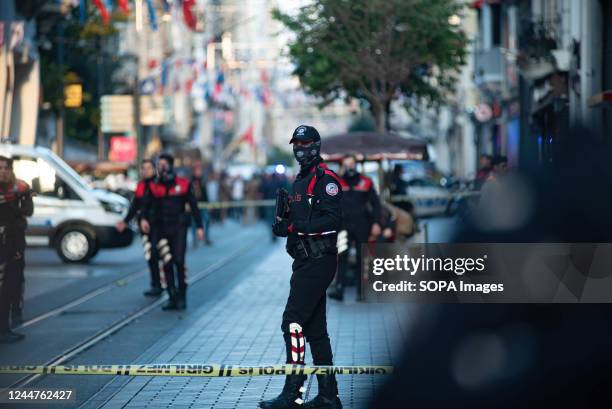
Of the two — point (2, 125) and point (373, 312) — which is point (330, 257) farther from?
point (2, 125)

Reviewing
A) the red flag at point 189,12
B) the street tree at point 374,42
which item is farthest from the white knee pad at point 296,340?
the red flag at point 189,12

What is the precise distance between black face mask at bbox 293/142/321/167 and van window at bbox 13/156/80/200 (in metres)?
15.5

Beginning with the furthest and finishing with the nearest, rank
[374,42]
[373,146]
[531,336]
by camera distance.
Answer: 1. [374,42]
2. [373,146]
3. [531,336]

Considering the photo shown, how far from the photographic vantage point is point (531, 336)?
6875mm

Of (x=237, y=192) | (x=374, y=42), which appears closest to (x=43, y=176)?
(x=374, y=42)

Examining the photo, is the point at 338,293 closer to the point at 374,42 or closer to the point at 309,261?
the point at 309,261

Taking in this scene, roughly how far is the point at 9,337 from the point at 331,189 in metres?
5.28

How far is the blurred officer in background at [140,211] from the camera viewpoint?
16922 millimetres

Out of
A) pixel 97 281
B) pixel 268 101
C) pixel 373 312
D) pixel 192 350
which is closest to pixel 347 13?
pixel 97 281

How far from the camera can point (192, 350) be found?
12.4 metres

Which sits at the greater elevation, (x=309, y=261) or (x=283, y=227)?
(x=283, y=227)

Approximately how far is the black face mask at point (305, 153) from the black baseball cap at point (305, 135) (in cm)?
4

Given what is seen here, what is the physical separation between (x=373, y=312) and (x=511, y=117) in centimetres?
2694

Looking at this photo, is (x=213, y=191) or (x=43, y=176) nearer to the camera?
(x=43, y=176)
